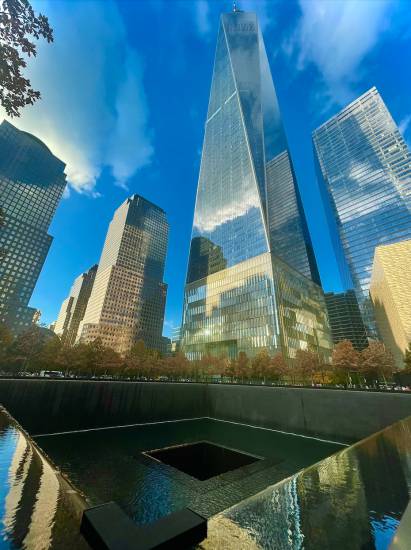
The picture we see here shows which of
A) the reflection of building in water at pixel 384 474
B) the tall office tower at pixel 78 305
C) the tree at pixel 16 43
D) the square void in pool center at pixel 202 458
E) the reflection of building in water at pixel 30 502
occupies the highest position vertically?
the tall office tower at pixel 78 305

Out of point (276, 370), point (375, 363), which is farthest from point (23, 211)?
point (375, 363)

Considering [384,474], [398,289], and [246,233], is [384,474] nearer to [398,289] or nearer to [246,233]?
[398,289]

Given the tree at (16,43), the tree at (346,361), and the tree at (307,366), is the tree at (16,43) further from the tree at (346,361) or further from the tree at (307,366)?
the tree at (346,361)

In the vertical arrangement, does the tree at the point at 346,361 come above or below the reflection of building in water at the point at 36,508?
above

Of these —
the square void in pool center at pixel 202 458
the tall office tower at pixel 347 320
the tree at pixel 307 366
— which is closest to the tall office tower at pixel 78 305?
the tall office tower at pixel 347 320

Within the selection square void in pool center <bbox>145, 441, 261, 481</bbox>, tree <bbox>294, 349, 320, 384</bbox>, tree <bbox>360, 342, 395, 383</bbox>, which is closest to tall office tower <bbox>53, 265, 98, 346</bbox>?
tree <bbox>294, 349, 320, 384</bbox>

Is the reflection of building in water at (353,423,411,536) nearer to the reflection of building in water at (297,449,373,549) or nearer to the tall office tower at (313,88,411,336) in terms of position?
the reflection of building in water at (297,449,373,549)

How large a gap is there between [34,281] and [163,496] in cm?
15067

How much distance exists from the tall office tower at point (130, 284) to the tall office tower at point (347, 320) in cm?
10965

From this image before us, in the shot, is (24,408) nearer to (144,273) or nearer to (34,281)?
(34,281)

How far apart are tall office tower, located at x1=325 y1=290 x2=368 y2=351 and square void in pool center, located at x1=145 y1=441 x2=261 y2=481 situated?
13360 centimetres

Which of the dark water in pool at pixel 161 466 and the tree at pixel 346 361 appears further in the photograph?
the tree at pixel 346 361

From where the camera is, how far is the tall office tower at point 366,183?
105 meters

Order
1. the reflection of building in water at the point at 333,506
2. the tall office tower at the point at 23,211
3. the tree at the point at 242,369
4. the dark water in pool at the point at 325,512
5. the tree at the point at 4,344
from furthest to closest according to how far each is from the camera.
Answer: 1. the tall office tower at the point at 23,211
2. the tree at the point at 242,369
3. the tree at the point at 4,344
4. the reflection of building in water at the point at 333,506
5. the dark water in pool at the point at 325,512
